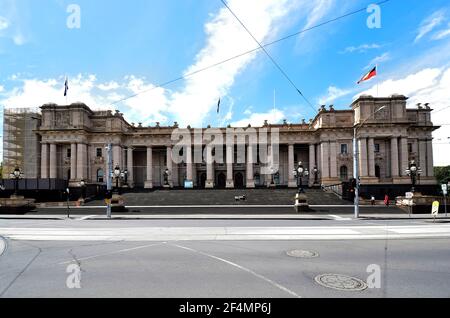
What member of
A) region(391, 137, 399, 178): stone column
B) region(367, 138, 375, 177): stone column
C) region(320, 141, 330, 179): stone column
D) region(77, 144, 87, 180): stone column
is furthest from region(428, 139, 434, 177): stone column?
region(77, 144, 87, 180): stone column

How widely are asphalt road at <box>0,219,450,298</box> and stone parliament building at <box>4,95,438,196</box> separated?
132ft

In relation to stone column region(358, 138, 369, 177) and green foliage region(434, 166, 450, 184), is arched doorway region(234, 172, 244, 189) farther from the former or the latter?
green foliage region(434, 166, 450, 184)

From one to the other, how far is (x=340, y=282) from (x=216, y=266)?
298 cm

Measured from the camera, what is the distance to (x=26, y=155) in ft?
176

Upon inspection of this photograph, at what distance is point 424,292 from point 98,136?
57.3m

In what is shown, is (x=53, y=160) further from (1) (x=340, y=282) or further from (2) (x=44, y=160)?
(1) (x=340, y=282)

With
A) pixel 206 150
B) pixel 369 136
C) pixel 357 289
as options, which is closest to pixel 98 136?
pixel 206 150

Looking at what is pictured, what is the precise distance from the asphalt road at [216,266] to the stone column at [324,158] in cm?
4039

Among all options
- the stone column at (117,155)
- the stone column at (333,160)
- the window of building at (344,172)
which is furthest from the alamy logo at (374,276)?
the stone column at (117,155)

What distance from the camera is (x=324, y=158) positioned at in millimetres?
50625

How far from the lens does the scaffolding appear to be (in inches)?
2106

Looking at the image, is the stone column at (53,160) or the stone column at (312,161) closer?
the stone column at (53,160)

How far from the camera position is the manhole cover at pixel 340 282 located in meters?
5.47

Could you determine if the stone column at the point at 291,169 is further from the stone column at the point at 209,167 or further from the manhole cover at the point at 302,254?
the manhole cover at the point at 302,254
